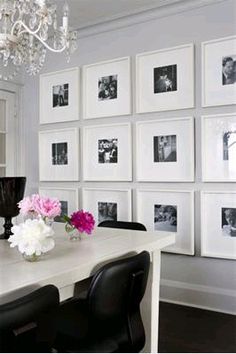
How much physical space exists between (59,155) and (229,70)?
6.13 ft

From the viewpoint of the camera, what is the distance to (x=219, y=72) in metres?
2.83

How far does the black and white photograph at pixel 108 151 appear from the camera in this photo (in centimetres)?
336

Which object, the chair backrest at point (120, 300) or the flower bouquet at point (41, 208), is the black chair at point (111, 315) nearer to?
the chair backrest at point (120, 300)

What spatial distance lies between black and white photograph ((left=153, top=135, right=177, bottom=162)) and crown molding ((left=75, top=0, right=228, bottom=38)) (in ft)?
3.55

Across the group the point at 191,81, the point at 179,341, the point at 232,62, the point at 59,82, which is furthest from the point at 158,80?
the point at 179,341

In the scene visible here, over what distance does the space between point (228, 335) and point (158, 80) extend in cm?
→ 209

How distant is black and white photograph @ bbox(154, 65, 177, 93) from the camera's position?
9.93ft

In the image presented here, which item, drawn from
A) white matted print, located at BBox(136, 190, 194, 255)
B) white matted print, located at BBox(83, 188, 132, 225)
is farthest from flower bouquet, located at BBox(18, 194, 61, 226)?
white matted print, located at BBox(83, 188, 132, 225)

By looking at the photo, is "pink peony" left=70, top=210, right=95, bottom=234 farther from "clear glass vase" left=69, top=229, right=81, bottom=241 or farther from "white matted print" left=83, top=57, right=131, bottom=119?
"white matted print" left=83, top=57, right=131, bottom=119

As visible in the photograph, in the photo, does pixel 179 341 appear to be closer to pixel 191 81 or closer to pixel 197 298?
pixel 197 298

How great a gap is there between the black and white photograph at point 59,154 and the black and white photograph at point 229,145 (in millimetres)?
1637

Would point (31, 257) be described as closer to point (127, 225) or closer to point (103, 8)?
point (127, 225)

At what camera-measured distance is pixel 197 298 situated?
2947 mm

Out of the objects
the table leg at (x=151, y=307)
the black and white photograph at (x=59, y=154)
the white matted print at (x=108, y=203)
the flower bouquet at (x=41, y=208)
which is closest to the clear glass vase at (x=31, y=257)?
the flower bouquet at (x=41, y=208)
